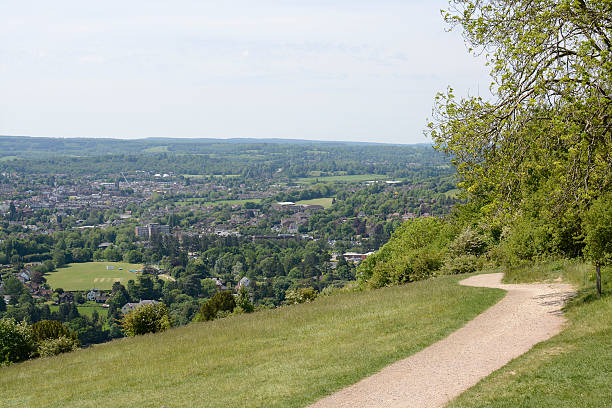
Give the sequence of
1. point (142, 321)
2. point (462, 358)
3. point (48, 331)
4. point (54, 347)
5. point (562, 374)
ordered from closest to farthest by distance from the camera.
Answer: point (562, 374)
point (462, 358)
point (54, 347)
point (142, 321)
point (48, 331)

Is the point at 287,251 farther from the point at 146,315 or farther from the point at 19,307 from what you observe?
the point at 146,315

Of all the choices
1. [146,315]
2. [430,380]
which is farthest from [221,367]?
[146,315]

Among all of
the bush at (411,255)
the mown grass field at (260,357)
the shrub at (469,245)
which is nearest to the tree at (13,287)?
the bush at (411,255)

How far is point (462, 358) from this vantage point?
44.2ft

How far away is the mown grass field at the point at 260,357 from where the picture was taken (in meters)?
13.3

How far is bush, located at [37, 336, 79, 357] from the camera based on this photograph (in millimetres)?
27594

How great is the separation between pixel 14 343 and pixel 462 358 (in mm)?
22132

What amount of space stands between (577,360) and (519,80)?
6091 millimetres

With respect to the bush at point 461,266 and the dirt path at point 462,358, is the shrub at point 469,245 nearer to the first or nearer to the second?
the bush at point 461,266

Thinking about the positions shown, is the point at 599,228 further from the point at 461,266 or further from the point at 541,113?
the point at 461,266

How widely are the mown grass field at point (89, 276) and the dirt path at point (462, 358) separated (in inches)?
3547

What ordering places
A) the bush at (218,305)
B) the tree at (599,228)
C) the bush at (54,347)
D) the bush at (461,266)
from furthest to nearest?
the bush at (218,305), the bush at (461,266), the bush at (54,347), the tree at (599,228)

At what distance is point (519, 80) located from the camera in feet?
43.9

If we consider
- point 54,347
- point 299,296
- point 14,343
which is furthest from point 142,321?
point 299,296
